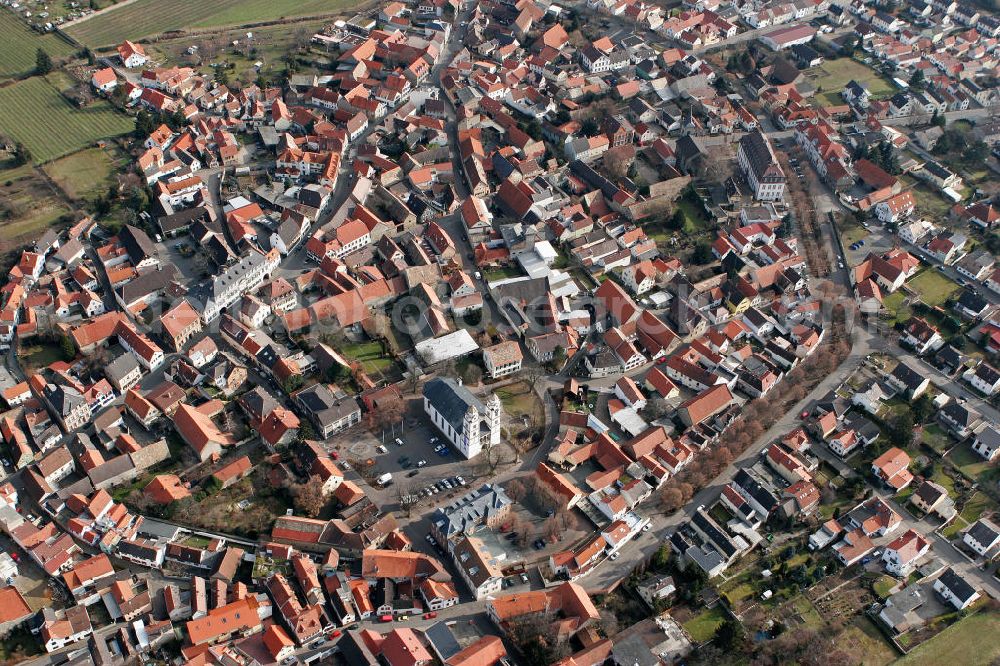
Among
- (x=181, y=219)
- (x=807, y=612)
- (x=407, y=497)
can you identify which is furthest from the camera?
(x=181, y=219)

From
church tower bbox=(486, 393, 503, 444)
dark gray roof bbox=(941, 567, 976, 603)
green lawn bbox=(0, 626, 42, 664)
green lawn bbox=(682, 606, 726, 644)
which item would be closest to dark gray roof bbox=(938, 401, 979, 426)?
dark gray roof bbox=(941, 567, 976, 603)

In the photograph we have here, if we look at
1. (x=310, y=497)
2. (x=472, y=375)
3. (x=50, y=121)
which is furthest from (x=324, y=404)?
(x=50, y=121)

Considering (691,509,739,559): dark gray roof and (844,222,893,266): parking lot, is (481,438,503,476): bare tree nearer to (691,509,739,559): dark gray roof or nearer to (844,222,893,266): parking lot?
(691,509,739,559): dark gray roof

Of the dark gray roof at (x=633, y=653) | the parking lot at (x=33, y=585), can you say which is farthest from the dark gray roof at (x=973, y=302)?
the parking lot at (x=33, y=585)

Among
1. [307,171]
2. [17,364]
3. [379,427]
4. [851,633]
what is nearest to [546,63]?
[307,171]

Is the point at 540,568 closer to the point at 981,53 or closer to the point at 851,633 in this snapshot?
the point at 851,633

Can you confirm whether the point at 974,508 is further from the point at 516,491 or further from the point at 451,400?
the point at 451,400

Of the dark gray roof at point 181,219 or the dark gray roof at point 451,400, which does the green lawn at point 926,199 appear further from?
the dark gray roof at point 181,219
